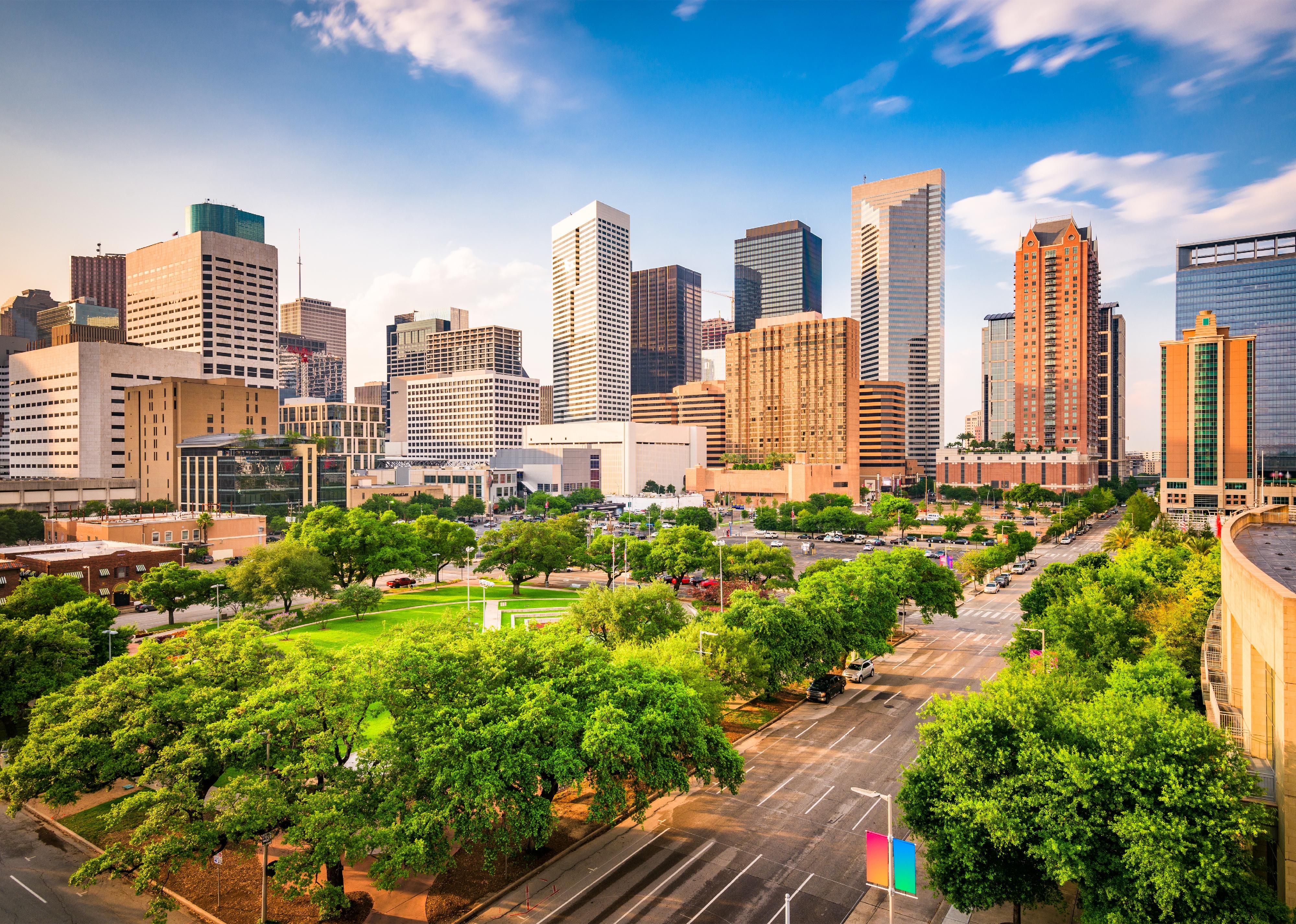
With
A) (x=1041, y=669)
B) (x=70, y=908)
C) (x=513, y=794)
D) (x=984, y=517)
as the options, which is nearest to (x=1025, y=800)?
(x=1041, y=669)

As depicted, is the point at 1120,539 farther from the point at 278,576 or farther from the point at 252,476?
the point at 252,476

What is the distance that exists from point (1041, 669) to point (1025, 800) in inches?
573

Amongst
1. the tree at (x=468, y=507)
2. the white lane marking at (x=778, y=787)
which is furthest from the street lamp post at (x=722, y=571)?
the tree at (x=468, y=507)

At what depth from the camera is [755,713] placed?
1815 inches

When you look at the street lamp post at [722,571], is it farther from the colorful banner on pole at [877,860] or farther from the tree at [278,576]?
the colorful banner on pole at [877,860]

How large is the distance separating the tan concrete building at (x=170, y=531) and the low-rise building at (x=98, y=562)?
28.6 feet

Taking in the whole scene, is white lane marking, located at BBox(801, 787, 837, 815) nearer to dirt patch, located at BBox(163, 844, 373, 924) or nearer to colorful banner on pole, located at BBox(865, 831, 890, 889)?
colorful banner on pole, located at BBox(865, 831, 890, 889)

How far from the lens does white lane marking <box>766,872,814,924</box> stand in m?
25.1

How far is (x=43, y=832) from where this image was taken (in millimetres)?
32062

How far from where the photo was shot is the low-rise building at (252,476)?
425 feet

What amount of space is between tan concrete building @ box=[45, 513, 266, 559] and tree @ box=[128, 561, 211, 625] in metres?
22.5

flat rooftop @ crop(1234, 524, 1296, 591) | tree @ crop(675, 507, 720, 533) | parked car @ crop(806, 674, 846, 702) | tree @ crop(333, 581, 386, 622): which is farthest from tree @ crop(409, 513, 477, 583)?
flat rooftop @ crop(1234, 524, 1296, 591)

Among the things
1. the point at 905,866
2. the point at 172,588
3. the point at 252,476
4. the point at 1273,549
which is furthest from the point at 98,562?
the point at 1273,549

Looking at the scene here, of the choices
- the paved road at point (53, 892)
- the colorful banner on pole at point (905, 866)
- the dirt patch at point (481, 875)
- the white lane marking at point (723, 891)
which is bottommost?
the paved road at point (53, 892)
